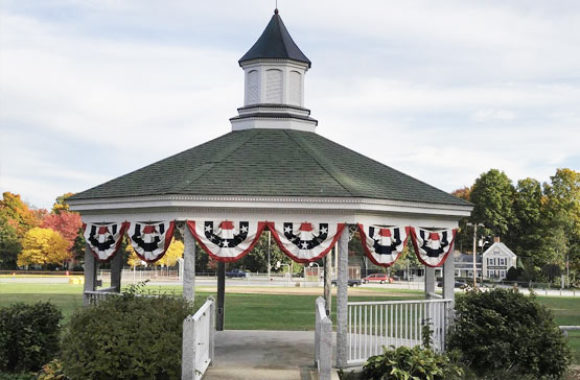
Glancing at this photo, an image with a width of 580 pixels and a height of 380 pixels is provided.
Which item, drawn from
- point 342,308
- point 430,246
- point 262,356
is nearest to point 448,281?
point 430,246

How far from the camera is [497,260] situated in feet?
291

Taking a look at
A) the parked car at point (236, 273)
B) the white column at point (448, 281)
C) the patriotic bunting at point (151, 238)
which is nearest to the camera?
the patriotic bunting at point (151, 238)

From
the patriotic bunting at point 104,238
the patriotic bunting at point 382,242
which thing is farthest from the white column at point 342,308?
the patriotic bunting at point 104,238

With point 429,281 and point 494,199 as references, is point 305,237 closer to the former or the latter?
point 429,281

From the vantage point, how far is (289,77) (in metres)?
16.7

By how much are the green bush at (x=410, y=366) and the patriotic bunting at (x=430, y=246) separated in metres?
3.01

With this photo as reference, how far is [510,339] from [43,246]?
80.0 meters

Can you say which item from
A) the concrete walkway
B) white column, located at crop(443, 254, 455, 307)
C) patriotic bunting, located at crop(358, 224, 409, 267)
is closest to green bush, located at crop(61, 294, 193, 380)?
the concrete walkway

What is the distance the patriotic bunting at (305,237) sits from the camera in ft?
41.4

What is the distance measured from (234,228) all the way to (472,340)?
204 inches

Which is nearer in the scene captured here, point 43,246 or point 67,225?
point 43,246

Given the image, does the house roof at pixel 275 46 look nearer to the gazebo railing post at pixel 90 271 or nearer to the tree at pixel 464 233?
the gazebo railing post at pixel 90 271

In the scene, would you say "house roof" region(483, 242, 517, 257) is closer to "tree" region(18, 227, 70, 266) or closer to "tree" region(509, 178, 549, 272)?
"tree" region(509, 178, 549, 272)

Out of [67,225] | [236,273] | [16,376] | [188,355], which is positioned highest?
[67,225]
